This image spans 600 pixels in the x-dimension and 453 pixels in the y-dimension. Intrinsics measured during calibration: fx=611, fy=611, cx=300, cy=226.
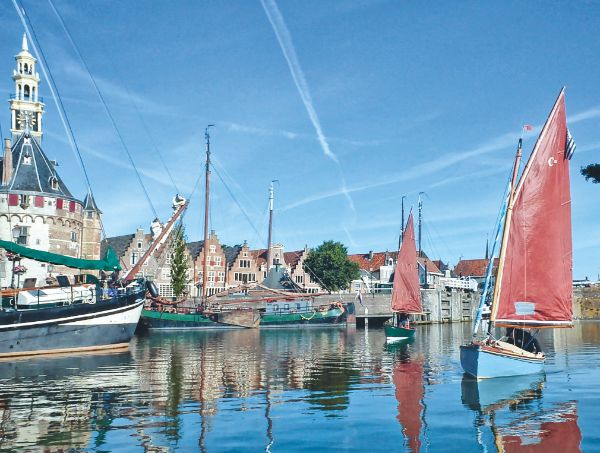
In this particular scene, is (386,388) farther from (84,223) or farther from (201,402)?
(84,223)

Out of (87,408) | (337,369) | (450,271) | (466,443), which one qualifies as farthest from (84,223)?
(450,271)

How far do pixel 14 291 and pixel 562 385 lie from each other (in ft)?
105

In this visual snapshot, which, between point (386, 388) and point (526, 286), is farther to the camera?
point (526, 286)

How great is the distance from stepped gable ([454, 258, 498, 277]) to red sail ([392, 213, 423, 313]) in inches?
3171

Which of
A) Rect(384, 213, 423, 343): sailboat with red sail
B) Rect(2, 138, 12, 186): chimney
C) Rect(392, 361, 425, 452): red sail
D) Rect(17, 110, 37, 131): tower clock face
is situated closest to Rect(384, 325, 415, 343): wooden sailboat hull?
Rect(384, 213, 423, 343): sailboat with red sail

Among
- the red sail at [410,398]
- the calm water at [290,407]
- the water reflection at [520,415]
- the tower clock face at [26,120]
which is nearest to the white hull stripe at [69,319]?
the calm water at [290,407]

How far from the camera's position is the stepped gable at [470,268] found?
14038 cm

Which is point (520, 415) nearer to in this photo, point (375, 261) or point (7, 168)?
point (7, 168)

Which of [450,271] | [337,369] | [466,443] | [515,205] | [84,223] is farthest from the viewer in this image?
[450,271]

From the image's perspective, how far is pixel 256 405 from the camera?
20625 millimetres

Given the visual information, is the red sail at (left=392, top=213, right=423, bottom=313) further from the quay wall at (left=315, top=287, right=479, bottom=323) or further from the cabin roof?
the cabin roof

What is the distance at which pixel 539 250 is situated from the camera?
2619cm

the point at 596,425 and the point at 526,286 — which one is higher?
the point at 526,286

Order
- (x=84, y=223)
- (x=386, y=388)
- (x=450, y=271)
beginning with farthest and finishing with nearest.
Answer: (x=450, y=271)
(x=84, y=223)
(x=386, y=388)
